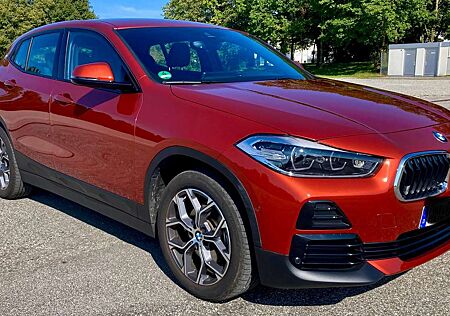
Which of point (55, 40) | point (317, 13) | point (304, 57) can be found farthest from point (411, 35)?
point (55, 40)

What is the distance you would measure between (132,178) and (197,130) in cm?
73

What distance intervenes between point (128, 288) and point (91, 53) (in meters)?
1.89

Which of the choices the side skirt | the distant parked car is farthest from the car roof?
the side skirt

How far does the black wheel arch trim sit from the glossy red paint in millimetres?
708

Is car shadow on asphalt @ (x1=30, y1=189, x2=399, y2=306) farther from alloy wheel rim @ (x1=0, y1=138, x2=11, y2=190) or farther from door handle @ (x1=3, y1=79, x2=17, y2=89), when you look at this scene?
door handle @ (x1=3, y1=79, x2=17, y2=89)

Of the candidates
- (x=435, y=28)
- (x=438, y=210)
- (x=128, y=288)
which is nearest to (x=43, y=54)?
(x=128, y=288)

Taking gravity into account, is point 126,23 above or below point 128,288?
above

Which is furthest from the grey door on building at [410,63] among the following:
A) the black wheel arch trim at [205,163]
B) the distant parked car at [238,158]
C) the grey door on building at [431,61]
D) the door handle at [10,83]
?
the black wheel arch trim at [205,163]

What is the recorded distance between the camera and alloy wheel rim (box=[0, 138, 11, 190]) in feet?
16.4

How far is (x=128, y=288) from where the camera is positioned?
3.21 meters

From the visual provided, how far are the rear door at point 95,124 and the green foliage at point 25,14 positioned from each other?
59774 mm

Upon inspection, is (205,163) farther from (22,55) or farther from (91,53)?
(22,55)

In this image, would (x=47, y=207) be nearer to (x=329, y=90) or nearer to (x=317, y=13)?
(x=329, y=90)

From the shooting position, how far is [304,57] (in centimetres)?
7769
